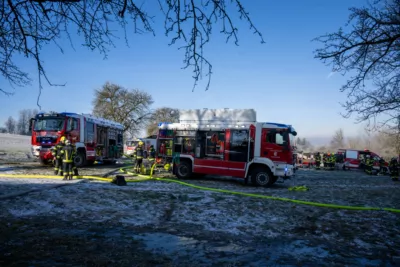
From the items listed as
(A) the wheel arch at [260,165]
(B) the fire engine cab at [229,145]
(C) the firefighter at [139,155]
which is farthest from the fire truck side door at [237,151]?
(C) the firefighter at [139,155]

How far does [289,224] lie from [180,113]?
28.5ft

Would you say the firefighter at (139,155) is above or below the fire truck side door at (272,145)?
below

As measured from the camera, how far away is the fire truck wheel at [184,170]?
41.5 ft

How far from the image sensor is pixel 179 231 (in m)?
4.84

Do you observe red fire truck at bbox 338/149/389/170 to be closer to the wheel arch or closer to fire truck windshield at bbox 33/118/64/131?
the wheel arch

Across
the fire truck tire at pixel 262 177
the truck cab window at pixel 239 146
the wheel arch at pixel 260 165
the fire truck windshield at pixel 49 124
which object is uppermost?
the fire truck windshield at pixel 49 124

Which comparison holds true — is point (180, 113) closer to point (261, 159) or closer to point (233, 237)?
point (261, 159)

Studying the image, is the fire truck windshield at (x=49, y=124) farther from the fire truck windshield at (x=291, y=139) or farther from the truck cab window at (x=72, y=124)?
the fire truck windshield at (x=291, y=139)

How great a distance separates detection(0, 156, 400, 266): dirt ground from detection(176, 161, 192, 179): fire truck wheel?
4.77m

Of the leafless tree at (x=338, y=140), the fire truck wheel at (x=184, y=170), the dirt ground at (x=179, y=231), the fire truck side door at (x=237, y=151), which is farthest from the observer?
the leafless tree at (x=338, y=140)

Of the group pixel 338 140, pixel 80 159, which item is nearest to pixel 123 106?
pixel 80 159

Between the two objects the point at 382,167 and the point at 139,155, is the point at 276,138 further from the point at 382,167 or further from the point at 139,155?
the point at 382,167

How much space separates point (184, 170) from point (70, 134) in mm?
6250

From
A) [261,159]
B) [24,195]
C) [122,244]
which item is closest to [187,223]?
[122,244]
